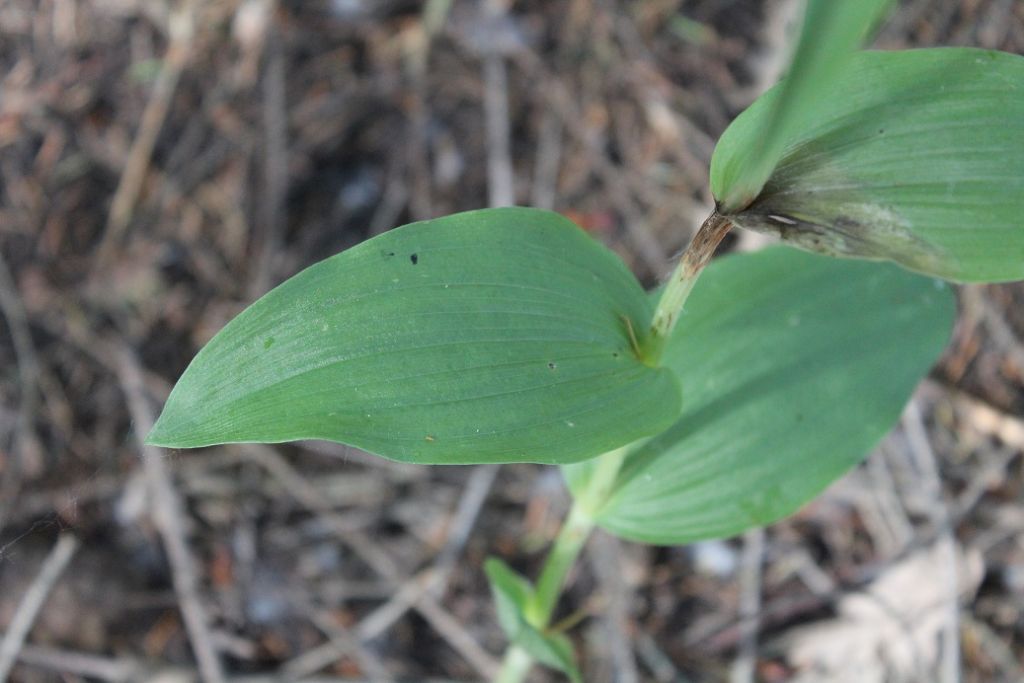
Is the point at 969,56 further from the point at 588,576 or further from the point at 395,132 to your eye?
the point at 395,132

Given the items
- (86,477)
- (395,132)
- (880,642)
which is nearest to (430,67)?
(395,132)

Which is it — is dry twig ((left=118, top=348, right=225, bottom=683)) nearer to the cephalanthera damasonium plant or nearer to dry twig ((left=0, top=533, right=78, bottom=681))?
dry twig ((left=0, top=533, right=78, bottom=681))

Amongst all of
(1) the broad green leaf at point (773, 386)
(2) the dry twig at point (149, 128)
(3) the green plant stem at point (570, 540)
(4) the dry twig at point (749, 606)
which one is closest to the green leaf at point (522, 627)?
(3) the green plant stem at point (570, 540)

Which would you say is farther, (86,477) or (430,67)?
(430,67)

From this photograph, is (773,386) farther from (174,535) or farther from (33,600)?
(33,600)

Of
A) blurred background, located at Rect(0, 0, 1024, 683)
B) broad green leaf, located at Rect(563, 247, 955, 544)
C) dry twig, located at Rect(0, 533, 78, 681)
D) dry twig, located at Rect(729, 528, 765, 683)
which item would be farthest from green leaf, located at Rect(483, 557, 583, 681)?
dry twig, located at Rect(0, 533, 78, 681)

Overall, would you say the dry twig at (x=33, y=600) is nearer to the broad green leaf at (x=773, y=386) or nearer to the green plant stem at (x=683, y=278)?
the broad green leaf at (x=773, y=386)
